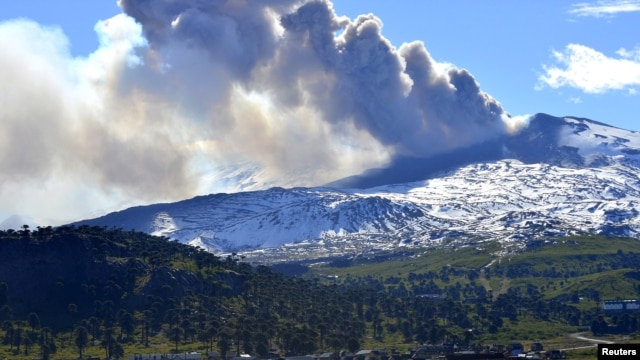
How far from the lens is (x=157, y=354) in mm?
→ 172000

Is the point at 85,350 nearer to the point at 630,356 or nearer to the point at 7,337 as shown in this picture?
the point at 7,337

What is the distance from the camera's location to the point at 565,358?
172 meters

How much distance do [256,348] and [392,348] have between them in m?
27.2

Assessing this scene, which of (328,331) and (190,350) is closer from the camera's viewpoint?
(190,350)

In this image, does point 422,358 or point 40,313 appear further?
point 40,313

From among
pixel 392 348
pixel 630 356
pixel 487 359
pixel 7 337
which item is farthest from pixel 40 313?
pixel 630 356

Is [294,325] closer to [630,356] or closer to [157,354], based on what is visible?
[157,354]

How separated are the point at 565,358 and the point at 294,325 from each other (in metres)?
50.3

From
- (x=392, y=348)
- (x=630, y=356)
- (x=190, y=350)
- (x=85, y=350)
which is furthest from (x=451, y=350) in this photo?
(x=630, y=356)

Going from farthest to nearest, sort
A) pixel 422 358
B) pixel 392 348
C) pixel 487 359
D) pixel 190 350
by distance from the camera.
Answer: pixel 392 348
pixel 190 350
pixel 422 358
pixel 487 359

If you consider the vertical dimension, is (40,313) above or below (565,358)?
above

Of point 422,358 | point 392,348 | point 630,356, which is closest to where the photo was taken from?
point 630,356

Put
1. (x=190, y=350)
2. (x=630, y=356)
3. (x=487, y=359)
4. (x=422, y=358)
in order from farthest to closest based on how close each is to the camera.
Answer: (x=190, y=350) → (x=422, y=358) → (x=487, y=359) → (x=630, y=356)

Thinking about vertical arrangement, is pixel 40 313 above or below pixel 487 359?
above
